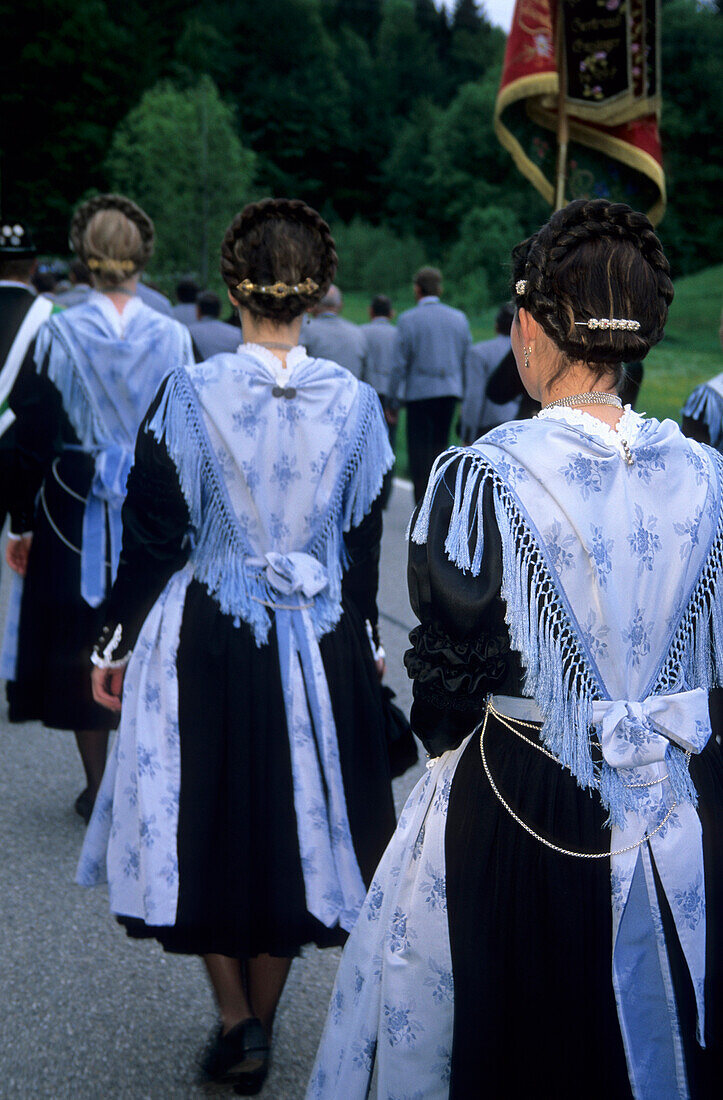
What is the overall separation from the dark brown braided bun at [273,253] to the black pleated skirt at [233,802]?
2.14 ft

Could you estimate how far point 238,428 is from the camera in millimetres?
2707

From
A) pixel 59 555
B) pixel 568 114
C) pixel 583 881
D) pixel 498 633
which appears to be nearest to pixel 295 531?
pixel 498 633

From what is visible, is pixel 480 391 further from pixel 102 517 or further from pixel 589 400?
pixel 589 400

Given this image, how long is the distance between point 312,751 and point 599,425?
1.23 meters

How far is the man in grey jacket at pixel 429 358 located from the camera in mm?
9719

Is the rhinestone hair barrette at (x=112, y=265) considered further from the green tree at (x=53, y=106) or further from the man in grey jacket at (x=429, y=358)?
the green tree at (x=53, y=106)

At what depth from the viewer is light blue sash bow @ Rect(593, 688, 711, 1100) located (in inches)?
70.3

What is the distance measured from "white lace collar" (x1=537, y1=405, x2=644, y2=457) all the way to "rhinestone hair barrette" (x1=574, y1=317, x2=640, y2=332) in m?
0.13

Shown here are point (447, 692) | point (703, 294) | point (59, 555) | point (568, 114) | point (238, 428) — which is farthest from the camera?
point (703, 294)

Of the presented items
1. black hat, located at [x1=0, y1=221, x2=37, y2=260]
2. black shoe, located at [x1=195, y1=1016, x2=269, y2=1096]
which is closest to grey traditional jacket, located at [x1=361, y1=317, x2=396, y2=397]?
black hat, located at [x1=0, y1=221, x2=37, y2=260]

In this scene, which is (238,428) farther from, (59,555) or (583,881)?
(59,555)

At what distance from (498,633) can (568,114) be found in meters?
5.19

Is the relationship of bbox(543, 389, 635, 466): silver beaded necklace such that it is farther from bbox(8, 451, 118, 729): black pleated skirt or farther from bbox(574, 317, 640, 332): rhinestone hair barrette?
bbox(8, 451, 118, 729): black pleated skirt

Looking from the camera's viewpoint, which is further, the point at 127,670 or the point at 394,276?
the point at 394,276
